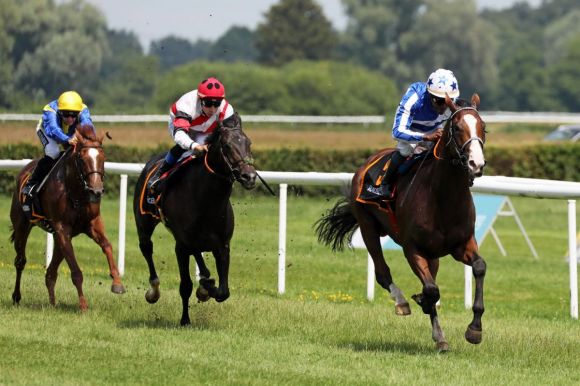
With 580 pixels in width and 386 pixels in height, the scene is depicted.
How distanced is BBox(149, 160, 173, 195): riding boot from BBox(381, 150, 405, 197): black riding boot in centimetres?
170

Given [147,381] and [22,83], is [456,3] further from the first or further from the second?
[147,381]

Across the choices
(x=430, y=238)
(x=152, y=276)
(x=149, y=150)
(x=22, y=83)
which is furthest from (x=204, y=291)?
(x=22, y=83)

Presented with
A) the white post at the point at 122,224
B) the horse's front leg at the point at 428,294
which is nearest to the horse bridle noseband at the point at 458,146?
the horse's front leg at the point at 428,294

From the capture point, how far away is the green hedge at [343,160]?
21359 millimetres

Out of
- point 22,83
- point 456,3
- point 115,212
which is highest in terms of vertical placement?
point 456,3

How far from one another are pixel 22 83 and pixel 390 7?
59.2 metres

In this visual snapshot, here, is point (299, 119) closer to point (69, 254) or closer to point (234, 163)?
point (69, 254)

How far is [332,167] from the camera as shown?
23.1 meters

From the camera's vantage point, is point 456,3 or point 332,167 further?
point 456,3

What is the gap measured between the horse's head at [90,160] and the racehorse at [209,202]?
598 millimetres

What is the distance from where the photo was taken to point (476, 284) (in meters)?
7.65

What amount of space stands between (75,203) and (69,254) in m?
0.41

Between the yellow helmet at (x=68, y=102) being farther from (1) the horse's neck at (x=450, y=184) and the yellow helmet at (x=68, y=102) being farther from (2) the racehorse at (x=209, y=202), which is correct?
(1) the horse's neck at (x=450, y=184)

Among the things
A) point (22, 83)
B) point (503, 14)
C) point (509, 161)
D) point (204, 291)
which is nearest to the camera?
point (204, 291)
